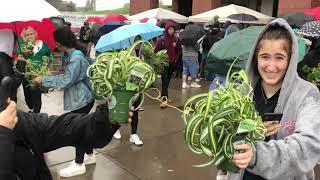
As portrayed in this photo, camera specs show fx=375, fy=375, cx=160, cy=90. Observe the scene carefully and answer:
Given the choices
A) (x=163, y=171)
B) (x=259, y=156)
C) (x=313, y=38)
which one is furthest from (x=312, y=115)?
(x=313, y=38)

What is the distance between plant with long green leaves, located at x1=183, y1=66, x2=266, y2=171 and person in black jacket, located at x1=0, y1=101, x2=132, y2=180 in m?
0.55

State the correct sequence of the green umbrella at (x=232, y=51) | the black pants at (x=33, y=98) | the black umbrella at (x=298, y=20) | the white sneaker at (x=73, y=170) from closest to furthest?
1. the green umbrella at (x=232, y=51)
2. the white sneaker at (x=73, y=170)
3. the black pants at (x=33, y=98)
4. the black umbrella at (x=298, y=20)

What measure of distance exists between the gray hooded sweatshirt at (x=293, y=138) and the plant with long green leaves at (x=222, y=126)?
128 mm

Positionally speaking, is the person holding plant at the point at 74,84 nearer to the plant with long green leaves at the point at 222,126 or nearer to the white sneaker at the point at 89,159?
the white sneaker at the point at 89,159

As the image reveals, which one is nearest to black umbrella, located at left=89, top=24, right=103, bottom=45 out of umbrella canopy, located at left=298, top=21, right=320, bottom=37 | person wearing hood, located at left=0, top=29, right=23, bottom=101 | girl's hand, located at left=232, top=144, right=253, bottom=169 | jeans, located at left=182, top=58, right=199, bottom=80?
jeans, located at left=182, top=58, right=199, bottom=80

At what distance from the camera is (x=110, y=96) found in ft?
6.90

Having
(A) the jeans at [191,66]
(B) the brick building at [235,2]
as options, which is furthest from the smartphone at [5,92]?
(B) the brick building at [235,2]

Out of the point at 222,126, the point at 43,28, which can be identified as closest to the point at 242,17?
the point at 43,28

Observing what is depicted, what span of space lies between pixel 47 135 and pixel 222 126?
3.37 ft

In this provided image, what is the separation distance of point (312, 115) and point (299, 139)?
0.21 m

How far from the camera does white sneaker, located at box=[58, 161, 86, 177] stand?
470cm

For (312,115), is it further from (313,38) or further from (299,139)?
(313,38)

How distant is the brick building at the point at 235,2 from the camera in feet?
46.9

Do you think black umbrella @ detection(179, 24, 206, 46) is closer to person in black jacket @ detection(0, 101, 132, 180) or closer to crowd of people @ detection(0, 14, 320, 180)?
crowd of people @ detection(0, 14, 320, 180)
